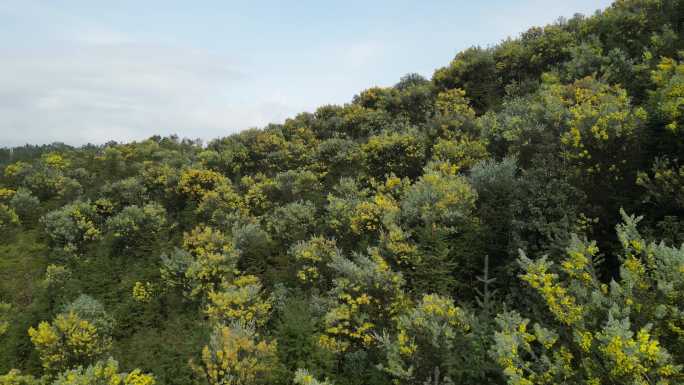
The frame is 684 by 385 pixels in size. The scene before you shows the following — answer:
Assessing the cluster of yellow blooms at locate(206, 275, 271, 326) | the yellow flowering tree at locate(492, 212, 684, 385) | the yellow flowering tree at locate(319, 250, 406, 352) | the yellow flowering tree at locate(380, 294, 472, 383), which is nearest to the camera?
the yellow flowering tree at locate(492, 212, 684, 385)

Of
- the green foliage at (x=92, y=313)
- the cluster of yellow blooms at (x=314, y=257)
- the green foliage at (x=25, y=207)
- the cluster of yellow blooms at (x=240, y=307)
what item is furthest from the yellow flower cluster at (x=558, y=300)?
the green foliage at (x=25, y=207)

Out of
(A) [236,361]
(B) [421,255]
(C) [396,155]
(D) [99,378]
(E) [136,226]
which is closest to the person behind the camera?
(A) [236,361]

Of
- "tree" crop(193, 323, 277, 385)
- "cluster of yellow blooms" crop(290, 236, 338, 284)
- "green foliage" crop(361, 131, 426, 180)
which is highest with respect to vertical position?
"green foliage" crop(361, 131, 426, 180)

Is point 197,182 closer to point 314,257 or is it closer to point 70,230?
point 70,230

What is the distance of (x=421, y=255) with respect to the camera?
10.5 m

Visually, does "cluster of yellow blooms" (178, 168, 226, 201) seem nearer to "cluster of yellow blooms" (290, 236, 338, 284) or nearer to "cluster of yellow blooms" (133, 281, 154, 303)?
"cluster of yellow blooms" (133, 281, 154, 303)

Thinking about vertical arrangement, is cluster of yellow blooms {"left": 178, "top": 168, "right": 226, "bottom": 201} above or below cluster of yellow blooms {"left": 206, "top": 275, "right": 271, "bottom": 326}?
above

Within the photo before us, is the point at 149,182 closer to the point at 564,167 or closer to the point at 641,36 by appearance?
the point at 564,167

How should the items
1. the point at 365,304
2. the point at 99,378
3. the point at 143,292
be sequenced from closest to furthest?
the point at 99,378, the point at 365,304, the point at 143,292

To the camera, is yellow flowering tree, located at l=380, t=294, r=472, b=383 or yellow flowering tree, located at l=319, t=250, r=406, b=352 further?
yellow flowering tree, located at l=319, t=250, r=406, b=352

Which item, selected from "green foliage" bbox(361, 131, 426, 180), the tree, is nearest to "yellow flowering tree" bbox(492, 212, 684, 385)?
the tree

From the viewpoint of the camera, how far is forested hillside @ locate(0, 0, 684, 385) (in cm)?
577

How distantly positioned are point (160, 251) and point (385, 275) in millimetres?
12725

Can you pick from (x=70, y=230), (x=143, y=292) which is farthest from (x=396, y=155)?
(x=70, y=230)
